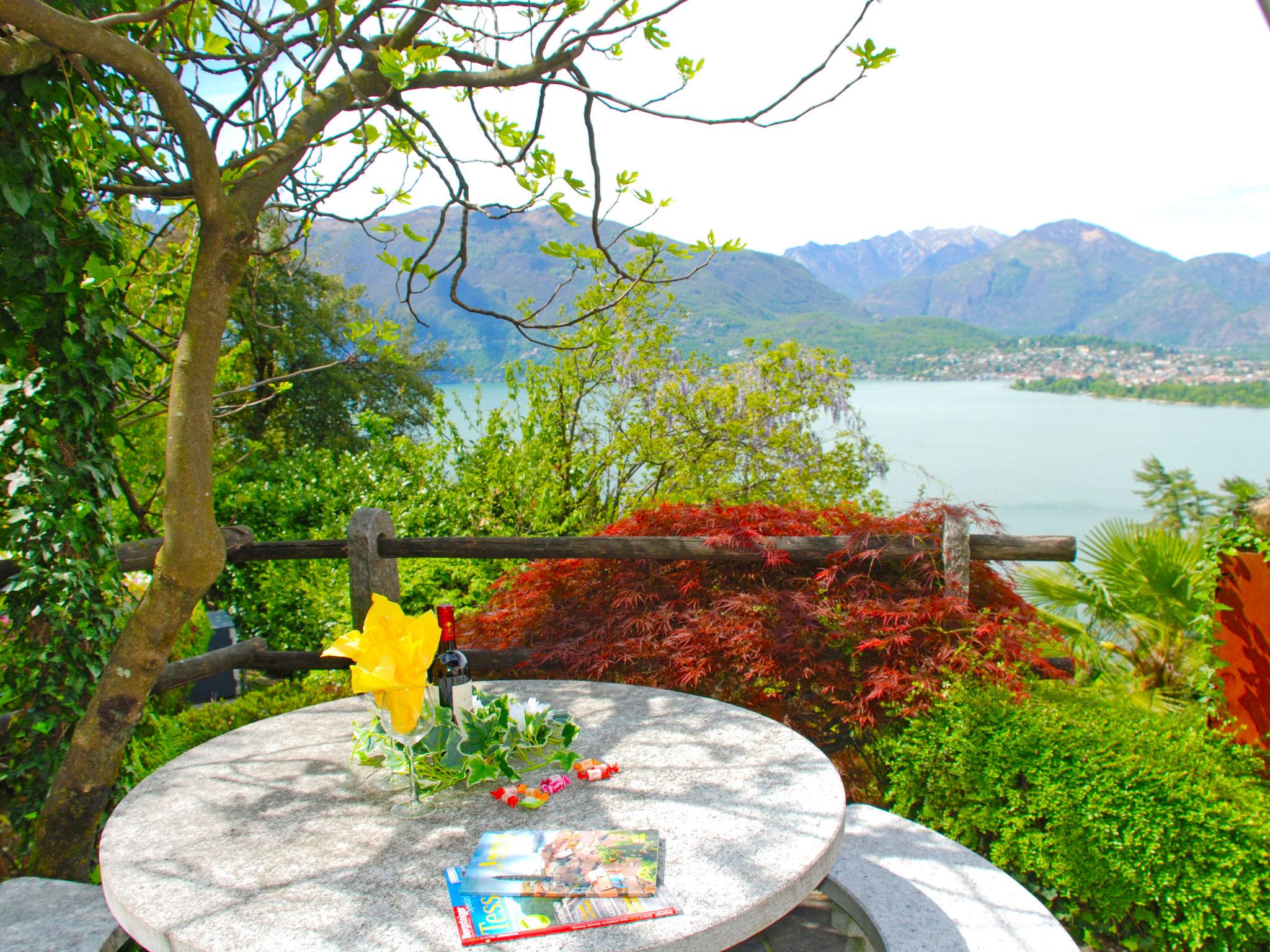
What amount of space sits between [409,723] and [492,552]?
1.82m

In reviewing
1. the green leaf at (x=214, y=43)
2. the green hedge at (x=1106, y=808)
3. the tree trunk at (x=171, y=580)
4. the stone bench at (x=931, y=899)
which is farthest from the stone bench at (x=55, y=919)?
the green leaf at (x=214, y=43)

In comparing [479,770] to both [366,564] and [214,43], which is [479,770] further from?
[214,43]

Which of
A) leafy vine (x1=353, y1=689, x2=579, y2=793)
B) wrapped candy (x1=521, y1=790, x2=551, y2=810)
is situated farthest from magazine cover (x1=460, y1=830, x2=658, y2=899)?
leafy vine (x1=353, y1=689, x2=579, y2=793)

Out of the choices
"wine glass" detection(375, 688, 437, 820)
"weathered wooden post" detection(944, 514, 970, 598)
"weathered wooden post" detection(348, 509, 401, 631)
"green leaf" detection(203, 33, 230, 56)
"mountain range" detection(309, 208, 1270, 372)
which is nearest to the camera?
"wine glass" detection(375, 688, 437, 820)

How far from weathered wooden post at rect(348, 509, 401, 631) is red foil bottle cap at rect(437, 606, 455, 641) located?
5.60ft

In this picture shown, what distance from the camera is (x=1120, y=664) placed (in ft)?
17.2

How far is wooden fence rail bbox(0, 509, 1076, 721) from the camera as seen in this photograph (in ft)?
9.64

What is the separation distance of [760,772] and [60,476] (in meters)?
2.19

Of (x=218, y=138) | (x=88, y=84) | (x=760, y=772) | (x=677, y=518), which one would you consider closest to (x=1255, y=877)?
(x=760, y=772)

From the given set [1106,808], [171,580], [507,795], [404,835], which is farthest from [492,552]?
[1106,808]

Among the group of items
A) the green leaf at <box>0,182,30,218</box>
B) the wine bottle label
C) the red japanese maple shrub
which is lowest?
the red japanese maple shrub

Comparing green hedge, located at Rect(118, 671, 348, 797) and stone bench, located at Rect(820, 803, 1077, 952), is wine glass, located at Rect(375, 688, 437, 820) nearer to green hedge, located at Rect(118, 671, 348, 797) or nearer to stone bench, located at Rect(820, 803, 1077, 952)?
stone bench, located at Rect(820, 803, 1077, 952)

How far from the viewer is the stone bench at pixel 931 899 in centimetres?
179

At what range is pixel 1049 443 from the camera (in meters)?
22.1
